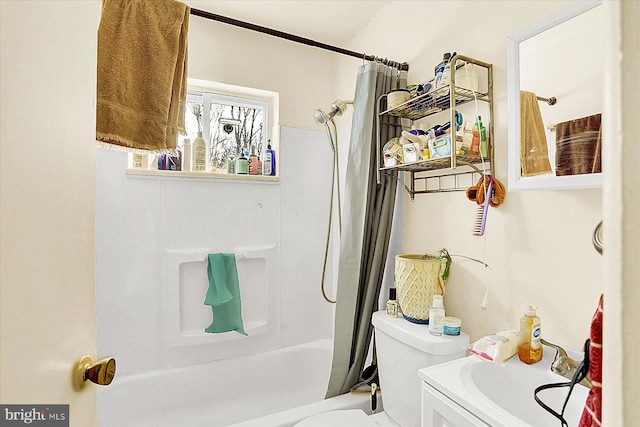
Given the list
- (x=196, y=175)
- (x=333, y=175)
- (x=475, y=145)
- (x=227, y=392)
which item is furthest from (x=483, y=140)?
(x=227, y=392)

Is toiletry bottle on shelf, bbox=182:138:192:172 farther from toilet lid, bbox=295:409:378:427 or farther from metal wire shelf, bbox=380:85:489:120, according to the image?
toilet lid, bbox=295:409:378:427

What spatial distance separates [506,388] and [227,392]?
1.60 m

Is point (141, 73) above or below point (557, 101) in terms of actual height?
above

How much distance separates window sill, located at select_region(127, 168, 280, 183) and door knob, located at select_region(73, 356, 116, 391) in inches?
58.8

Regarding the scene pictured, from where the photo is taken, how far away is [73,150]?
53 cm

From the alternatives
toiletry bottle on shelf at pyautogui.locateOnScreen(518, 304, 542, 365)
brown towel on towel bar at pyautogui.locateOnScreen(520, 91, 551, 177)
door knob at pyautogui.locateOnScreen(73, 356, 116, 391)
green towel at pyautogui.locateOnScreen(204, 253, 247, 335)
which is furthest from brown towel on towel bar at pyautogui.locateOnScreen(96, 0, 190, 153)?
toiletry bottle on shelf at pyautogui.locateOnScreen(518, 304, 542, 365)

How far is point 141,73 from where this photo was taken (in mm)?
1134

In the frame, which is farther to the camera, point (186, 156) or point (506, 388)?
point (186, 156)

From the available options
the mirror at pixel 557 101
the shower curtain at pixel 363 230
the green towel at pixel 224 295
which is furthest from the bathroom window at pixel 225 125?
the mirror at pixel 557 101

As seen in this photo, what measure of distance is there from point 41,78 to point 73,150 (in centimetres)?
12

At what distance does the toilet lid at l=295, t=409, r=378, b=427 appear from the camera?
1.38 m

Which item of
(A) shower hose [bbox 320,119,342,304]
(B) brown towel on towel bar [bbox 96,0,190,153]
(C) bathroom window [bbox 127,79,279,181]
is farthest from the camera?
(A) shower hose [bbox 320,119,342,304]

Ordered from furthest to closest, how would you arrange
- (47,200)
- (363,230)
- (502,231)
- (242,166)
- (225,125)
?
(225,125)
(242,166)
(363,230)
(502,231)
(47,200)

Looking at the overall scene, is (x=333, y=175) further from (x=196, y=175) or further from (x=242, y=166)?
(x=196, y=175)
